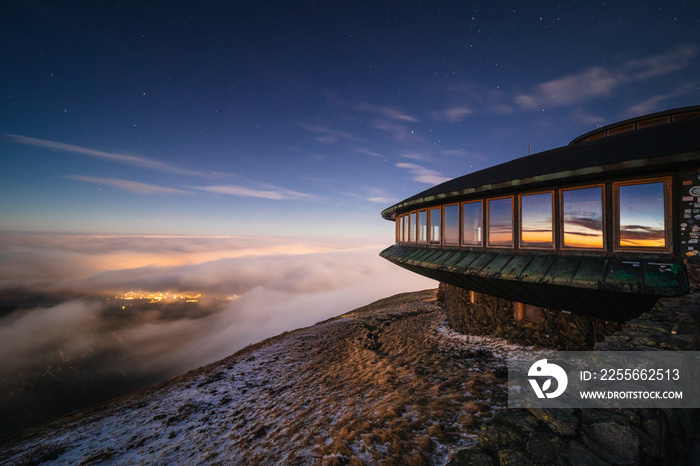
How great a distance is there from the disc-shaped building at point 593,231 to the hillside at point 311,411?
346cm

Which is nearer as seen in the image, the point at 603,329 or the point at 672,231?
the point at 672,231

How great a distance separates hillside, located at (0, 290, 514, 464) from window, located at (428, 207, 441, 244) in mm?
4931

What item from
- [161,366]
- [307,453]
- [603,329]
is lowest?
[161,366]

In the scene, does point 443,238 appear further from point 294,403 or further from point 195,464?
point 195,464

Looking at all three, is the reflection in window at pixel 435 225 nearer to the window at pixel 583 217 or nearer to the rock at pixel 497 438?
the window at pixel 583 217

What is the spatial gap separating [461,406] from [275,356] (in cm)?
1178

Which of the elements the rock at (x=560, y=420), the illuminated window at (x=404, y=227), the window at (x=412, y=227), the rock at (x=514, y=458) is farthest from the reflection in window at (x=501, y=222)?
the rock at (x=514, y=458)

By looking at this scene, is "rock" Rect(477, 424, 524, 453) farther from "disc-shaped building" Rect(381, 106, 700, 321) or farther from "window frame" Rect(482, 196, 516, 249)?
"window frame" Rect(482, 196, 516, 249)

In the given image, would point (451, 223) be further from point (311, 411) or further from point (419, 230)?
point (311, 411)

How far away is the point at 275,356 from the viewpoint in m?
15.1

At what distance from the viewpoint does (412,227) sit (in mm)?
14047

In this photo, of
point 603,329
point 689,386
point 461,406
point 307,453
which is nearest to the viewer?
point 689,386

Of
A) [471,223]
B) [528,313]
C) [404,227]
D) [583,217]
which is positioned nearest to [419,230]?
[404,227]

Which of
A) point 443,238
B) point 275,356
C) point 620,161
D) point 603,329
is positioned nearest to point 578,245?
point 620,161
